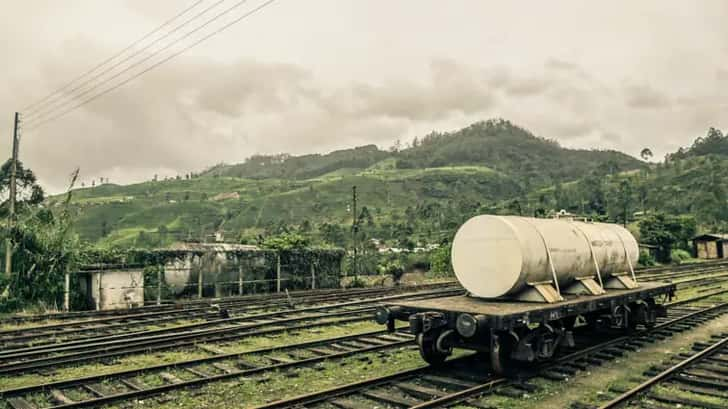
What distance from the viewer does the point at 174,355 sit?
12.0 meters

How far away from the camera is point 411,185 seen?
6398 inches

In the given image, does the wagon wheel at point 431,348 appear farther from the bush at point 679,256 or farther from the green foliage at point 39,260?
the bush at point 679,256

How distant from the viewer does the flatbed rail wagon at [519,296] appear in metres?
9.15

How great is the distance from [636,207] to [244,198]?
332 ft

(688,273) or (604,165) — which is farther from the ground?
(604,165)

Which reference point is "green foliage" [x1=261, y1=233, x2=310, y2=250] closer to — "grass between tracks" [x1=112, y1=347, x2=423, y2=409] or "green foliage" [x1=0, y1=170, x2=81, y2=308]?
"green foliage" [x1=0, y1=170, x2=81, y2=308]

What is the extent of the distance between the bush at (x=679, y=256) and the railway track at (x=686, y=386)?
4824 cm

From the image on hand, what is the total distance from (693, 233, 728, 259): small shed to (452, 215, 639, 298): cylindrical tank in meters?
55.5

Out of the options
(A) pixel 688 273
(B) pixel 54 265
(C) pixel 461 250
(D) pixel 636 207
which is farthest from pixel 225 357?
(D) pixel 636 207

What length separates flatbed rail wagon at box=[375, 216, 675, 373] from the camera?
915 centimetres

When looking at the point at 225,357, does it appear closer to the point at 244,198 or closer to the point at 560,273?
the point at 560,273

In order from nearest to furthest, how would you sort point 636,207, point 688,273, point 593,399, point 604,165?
point 593,399
point 688,273
point 636,207
point 604,165

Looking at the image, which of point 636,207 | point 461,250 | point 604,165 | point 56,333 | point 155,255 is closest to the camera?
point 461,250

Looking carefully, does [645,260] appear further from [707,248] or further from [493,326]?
[493,326]
